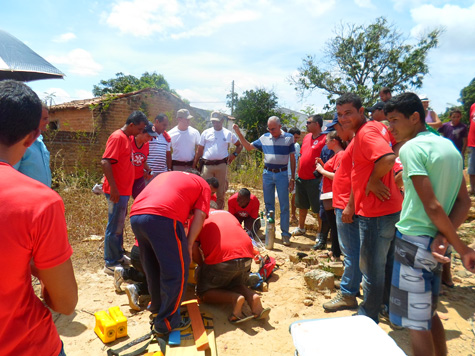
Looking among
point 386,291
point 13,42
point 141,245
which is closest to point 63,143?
point 13,42

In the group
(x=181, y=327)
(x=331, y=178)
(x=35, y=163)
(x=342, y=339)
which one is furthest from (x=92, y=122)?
(x=342, y=339)

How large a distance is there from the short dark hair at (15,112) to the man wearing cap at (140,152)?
3.21 metres

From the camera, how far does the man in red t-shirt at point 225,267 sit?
3.08m

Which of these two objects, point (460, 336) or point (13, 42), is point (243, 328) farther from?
point (13, 42)

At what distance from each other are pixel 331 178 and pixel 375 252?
1.75 m

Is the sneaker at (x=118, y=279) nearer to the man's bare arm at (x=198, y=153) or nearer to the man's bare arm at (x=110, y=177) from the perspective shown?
the man's bare arm at (x=110, y=177)

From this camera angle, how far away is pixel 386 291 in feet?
→ 10.2

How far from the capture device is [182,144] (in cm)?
582

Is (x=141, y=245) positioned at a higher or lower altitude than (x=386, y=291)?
higher

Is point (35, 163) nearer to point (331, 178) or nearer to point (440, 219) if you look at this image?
point (440, 219)

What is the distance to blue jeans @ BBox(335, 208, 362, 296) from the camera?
310cm

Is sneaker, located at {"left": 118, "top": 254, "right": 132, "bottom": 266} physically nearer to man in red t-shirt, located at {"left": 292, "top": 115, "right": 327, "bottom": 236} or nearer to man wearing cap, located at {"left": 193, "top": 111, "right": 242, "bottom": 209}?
man wearing cap, located at {"left": 193, "top": 111, "right": 242, "bottom": 209}

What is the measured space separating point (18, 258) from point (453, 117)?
7735mm

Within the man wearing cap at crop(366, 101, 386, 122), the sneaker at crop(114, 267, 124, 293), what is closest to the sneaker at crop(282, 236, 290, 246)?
the man wearing cap at crop(366, 101, 386, 122)
